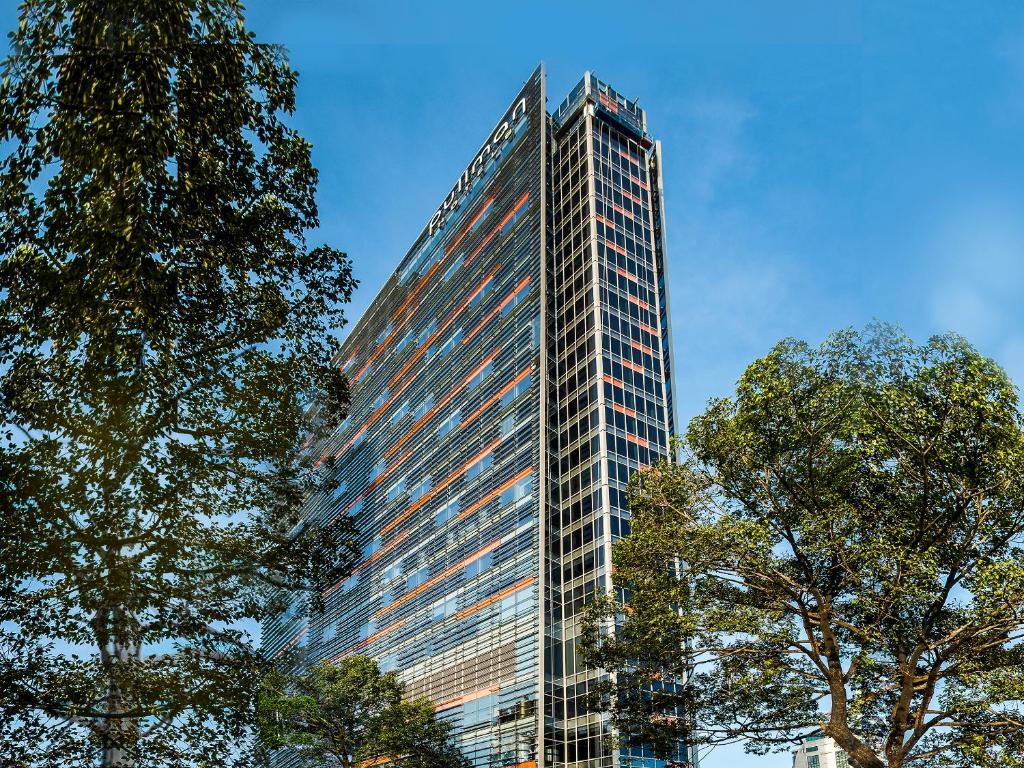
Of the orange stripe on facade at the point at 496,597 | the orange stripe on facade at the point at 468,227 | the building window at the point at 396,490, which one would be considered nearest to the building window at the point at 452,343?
the orange stripe on facade at the point at 468,227

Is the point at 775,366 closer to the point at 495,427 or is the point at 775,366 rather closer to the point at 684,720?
the point at 684,720

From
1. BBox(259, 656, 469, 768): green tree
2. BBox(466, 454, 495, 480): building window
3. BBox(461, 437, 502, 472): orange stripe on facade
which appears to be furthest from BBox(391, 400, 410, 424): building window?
BBox(259, 656, 469, 768): green tree

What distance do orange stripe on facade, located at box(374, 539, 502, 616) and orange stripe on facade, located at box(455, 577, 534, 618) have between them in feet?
11.1

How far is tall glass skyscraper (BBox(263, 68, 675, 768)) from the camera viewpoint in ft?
165

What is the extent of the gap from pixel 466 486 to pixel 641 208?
27.1 meters

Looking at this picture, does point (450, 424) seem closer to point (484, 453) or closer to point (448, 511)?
point (484, 453)

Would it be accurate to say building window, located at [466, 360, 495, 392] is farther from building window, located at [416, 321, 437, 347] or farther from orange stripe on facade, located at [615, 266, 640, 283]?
orange stripe on facade, located at [615, 266, 640, 283]

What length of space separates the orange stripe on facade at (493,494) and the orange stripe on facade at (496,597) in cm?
708

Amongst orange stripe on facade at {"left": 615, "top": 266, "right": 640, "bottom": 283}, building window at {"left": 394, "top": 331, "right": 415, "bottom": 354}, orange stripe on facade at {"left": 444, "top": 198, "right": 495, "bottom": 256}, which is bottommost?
orange stripe on facade at {"left": 615, "top": 266, "right": 640, "bottom": 283}

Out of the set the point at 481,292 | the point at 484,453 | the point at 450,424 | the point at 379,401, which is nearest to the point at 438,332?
the point at 481,292

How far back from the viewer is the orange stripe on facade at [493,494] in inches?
2159

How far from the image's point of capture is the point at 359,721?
45.8m

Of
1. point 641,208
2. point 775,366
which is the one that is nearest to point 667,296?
point 641,208

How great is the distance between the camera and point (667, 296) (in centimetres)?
6366
